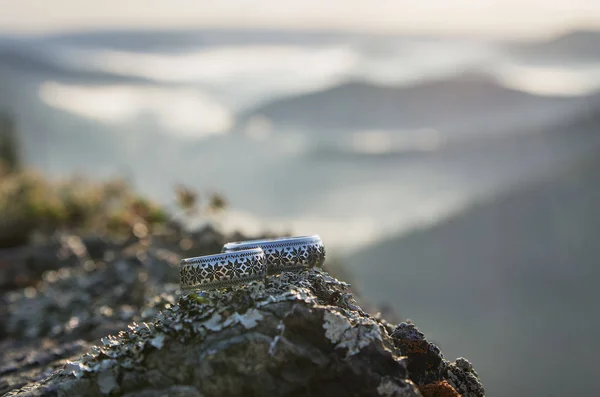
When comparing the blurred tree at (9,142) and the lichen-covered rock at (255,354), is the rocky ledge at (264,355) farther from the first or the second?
the blurred tree at (9,142)

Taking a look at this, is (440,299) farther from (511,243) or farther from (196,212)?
(196,212)

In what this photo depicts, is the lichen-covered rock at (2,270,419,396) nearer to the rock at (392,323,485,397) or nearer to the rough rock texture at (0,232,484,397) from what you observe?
the rough rock texture at (0,232,484,397)

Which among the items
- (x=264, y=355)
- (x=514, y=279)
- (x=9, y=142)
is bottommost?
(x=514, y=279)

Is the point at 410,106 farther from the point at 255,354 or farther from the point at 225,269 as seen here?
the point at 255,354

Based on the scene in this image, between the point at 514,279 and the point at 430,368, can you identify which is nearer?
the point at 430,368

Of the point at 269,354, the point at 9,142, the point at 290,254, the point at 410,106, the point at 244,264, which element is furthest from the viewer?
the point at 410,106

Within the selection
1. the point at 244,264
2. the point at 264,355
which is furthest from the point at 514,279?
the point at 264,355

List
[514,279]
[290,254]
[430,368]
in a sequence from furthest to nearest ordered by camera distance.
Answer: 1. [514,279]
2. [290,254]
3. [430,368]

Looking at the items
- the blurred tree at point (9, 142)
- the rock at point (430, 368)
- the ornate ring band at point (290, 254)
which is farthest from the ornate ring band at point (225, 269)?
the blurred tree at point (9, 142)
